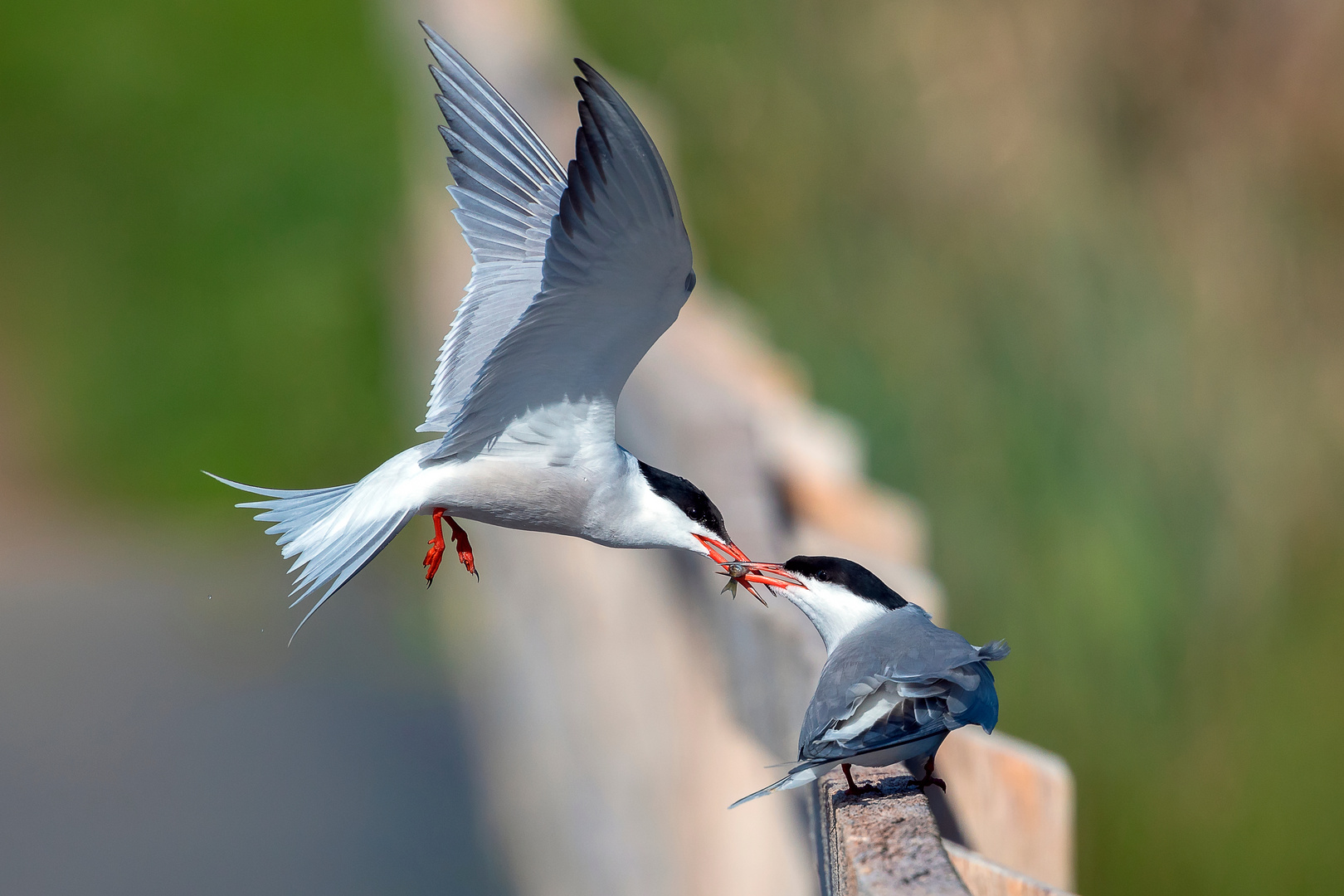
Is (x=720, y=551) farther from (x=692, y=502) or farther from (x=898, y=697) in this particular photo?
(x=898, y=697)

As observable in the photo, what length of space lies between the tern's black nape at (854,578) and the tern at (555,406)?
11cm

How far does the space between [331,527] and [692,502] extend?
0.44 metres

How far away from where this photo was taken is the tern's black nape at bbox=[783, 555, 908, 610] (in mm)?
1689

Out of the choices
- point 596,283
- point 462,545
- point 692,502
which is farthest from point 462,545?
point 596,283

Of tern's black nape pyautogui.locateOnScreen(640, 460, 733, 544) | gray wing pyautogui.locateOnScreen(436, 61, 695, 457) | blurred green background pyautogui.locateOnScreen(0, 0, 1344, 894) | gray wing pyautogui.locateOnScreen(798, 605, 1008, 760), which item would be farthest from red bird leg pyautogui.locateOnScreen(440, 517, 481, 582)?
blurred green background pyautogui.locateOnScreen(0, 0, 1344, 894)

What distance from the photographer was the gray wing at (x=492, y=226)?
192 centimetres

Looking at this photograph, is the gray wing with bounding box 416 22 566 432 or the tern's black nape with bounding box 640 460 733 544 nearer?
the tern's black nape with bounding box 640 460 733 544

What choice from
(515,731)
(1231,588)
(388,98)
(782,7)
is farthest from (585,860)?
(388,98)

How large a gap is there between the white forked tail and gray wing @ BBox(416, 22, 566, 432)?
0.17 meters

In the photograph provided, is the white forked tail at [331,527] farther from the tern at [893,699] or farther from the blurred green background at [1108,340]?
the blurred green background at [1108,340]

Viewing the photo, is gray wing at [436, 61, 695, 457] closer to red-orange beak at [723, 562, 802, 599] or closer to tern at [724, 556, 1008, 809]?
red-orange beak at [723, 562, 802, 599]

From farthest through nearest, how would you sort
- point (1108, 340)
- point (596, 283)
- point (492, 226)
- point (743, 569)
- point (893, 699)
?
point (1108, 340), point (492, 226), point (743, 569), point (596, 283), point (893, 699)

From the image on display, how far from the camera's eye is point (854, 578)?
5.56ft

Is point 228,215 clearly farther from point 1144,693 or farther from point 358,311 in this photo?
point 1144,693
